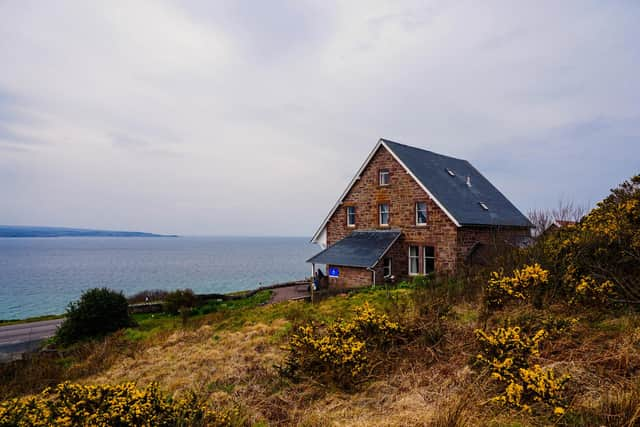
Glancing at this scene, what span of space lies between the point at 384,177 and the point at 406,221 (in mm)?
3492

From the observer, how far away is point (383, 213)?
2484 centimetres

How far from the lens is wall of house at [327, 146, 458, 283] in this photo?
2164 centimetres

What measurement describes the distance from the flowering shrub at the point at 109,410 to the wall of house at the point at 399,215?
17623 millimetres

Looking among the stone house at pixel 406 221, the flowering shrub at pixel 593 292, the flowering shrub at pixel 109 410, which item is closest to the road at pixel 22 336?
the flowering shrub at pixel 109 410

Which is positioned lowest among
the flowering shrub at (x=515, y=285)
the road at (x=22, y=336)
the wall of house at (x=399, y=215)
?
the road at (x=22, y=336)

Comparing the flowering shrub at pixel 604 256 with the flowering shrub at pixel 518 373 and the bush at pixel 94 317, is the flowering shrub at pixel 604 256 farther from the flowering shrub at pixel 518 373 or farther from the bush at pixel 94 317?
the bush at pixel 94 317

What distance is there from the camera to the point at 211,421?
4.43 meters

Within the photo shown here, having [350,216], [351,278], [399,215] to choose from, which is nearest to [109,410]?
[351,278]

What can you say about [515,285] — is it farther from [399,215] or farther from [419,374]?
[399,215]

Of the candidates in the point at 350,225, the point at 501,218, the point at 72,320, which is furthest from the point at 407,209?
the point at 72,320

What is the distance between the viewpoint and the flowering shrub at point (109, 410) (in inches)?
166

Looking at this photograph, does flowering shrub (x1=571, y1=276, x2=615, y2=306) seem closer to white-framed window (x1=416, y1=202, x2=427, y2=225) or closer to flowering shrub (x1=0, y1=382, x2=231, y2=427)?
flowering shrub (x1=0, y1=382, x2=231, y2=427)


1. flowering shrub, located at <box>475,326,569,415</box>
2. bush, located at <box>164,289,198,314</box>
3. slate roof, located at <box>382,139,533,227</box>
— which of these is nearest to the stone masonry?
slate roof, located at <box>382,139,533,227</box>

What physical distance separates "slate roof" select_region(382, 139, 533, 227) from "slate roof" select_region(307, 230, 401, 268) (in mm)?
3939
